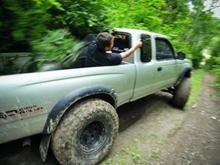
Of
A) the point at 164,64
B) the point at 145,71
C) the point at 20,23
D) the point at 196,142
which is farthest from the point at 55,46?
the point at 196,142

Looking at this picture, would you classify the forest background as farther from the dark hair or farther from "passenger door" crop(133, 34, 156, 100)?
"passenger door" crop(133, 34, 156, 100)

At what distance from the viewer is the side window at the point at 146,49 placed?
4.63 meters

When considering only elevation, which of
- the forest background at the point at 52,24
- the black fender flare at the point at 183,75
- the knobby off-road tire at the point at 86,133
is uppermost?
the forest background at the point at 52,24

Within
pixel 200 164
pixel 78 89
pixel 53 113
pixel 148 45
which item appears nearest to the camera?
pixel 53 113

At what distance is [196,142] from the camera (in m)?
4.88

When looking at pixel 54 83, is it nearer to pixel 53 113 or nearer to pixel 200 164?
pixel 53 113

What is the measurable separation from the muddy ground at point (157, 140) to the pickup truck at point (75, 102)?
51 centimetres

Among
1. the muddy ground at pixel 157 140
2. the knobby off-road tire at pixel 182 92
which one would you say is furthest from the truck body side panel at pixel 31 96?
the knobby off-road tire at pixel 182 92

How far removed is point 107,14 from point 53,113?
2.30m

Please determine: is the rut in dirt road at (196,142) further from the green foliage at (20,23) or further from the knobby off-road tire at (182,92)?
the green foliage at (20,23)

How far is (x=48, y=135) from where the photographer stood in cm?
295

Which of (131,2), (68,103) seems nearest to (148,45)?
(68,103)

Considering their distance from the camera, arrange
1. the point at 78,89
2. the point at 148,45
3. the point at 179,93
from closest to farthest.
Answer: the point at 78,89
the point at 148,45
the point at 179,93

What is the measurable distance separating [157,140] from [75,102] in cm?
216
